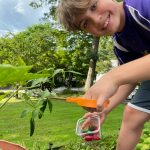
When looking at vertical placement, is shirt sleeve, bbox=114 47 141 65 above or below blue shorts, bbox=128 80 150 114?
above

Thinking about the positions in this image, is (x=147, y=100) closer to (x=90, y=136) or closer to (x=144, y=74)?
(x=90, y=136)

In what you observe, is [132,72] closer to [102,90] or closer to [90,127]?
[102,90]

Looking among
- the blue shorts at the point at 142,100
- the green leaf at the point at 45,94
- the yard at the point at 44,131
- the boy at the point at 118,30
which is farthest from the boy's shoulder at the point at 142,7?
the yard at the point at 44,131

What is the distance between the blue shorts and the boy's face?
2.63 feet

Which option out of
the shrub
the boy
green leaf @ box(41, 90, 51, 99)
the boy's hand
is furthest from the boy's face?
the shrub

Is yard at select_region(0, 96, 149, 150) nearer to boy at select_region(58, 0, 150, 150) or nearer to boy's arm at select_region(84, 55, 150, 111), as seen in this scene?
boy at select_region(58, 0, 150, 150)

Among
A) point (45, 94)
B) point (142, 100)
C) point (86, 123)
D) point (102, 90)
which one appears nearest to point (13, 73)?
point (45, 94)

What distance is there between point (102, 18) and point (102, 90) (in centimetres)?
55

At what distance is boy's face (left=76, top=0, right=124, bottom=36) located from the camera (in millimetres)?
1965

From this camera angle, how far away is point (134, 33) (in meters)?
2.20

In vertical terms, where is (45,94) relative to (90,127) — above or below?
above

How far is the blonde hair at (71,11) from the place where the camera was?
193 cm

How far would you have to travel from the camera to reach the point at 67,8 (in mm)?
1991

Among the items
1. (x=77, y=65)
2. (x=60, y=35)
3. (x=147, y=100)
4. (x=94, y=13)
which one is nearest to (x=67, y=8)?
(x=94, y=13)
